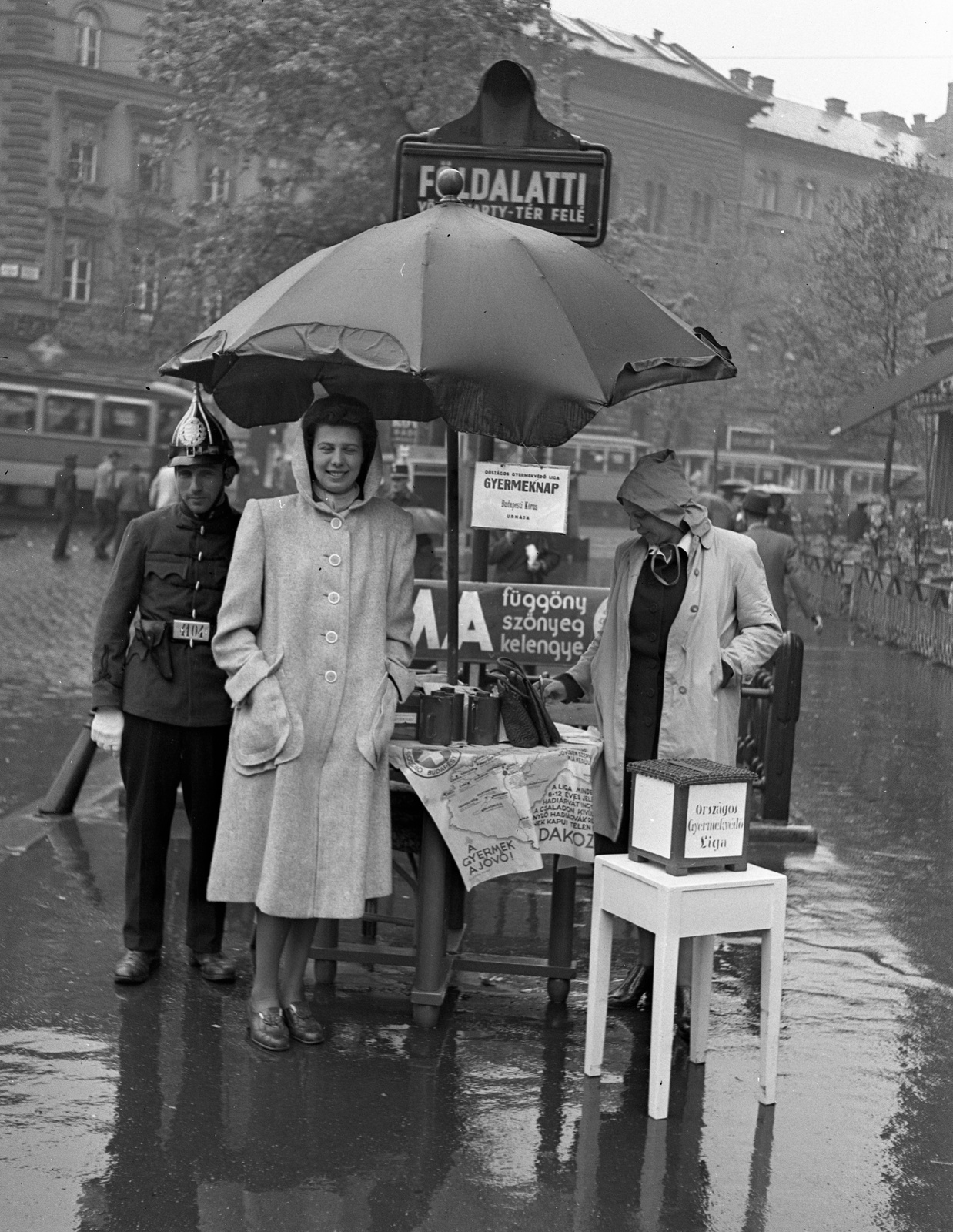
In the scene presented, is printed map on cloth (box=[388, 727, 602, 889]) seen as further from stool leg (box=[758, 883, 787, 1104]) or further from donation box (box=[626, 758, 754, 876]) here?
stool leg (box=[758, 883, 787, 1104])

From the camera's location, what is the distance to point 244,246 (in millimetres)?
22500

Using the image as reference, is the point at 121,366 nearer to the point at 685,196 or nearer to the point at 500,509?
the point at 685,196

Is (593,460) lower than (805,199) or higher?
lower

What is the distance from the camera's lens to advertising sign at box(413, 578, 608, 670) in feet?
25.5

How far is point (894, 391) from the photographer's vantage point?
2261 cm

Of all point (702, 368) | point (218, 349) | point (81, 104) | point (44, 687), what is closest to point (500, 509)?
point (702, 368)

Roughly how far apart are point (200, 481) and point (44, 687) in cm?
810

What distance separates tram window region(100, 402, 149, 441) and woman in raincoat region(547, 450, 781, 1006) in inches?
1354

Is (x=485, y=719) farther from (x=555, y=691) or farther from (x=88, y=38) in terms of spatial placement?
(x=88, y=38)

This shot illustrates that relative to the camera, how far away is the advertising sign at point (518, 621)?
7781 millimetres

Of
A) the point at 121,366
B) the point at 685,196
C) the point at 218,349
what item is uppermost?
the point at 685,196

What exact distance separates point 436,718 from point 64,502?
95.1ft

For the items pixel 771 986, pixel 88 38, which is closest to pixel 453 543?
pixel 771 986

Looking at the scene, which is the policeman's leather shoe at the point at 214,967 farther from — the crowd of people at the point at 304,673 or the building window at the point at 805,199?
the building window at the point at 805,199
